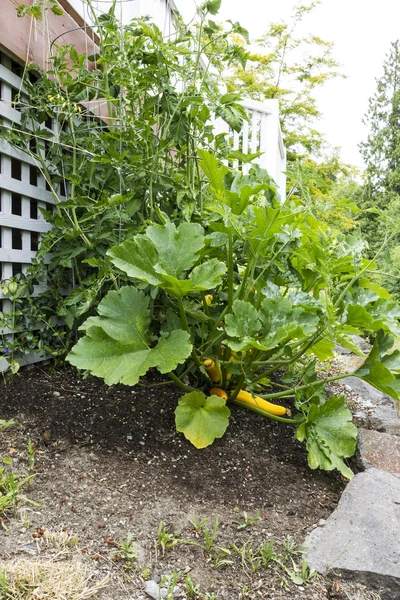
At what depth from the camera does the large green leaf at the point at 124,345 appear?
162cm

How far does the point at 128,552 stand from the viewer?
1.40 meters

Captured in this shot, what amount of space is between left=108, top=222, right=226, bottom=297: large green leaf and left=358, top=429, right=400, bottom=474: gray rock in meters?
1.04

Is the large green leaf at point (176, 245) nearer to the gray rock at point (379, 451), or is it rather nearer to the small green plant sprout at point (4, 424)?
the small green plant sprout at point (4, 424)

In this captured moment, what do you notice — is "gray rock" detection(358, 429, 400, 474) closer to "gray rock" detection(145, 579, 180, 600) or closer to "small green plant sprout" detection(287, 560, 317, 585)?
"small green plant sprout" detection(287, 560, 317, 585)

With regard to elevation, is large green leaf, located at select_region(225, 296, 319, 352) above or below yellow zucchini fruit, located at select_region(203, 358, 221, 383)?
above

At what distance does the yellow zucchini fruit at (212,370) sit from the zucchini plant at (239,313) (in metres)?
0.01

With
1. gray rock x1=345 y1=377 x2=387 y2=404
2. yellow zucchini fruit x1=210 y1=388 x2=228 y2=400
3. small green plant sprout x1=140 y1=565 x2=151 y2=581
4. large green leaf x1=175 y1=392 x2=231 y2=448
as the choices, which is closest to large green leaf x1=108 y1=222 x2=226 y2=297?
large green leaf x1=175 y1=392 x2=231 y2=448

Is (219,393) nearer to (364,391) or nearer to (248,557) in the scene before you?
(248,557)

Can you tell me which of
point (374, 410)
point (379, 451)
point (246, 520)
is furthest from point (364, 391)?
point (246, 520)

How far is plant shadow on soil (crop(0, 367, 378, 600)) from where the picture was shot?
1427 millimetres

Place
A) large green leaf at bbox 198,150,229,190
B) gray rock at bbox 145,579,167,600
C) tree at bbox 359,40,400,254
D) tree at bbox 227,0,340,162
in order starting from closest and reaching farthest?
gray rock at bbox 145,579,167,600, large green leaf at bbox 198,150,229,190, tree at bbox 227,0,340,162, tree at bbox 359,40,400,254

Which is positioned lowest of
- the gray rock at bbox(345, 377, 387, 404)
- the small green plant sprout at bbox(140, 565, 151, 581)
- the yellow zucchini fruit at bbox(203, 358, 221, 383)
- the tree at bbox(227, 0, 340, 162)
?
the gray rock at bbox(345, 377, 387, 404)

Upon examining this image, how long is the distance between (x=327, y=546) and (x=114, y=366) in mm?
848

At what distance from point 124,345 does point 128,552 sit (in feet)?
2.06
